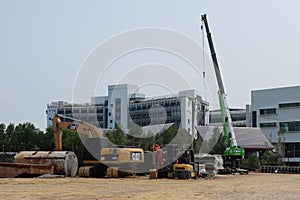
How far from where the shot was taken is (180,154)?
3975cm

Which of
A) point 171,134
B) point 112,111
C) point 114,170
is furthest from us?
point 112,111

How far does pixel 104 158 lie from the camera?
39312 mm

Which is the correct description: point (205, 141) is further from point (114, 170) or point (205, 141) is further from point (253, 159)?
point (114, 170)

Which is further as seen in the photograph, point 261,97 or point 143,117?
point 143,117

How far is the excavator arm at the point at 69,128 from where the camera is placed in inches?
1604

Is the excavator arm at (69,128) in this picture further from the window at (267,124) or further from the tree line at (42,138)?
the window at (267,124)

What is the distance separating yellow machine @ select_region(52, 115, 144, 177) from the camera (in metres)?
39.0

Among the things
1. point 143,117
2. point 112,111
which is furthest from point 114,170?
point 112,111

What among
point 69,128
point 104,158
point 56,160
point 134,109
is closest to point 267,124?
point 134,109

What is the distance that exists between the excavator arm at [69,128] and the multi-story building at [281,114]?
6186 centimetres

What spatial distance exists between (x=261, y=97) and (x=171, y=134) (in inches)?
1155

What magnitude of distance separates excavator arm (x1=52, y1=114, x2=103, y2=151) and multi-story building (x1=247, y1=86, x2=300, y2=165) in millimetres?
61862

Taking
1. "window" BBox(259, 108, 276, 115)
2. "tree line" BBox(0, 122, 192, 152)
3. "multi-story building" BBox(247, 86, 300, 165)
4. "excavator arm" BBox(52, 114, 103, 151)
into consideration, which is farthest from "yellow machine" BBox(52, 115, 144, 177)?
"window" BBox(259, 108, 276, 115)

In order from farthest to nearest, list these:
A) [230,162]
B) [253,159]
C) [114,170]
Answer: [253,159] < [230,162] < [114,170]
